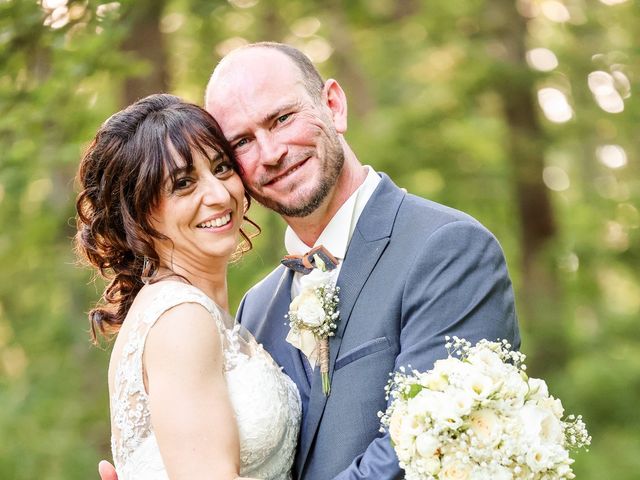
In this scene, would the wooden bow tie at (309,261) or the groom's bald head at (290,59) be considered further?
the groom's bald head at (290,59)

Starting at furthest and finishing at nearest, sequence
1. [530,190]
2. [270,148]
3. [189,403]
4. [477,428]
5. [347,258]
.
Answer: [530,190] < [270,148] < [347,258] < [189,403] < [477,428]

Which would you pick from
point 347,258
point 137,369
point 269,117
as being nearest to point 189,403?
point 137,369

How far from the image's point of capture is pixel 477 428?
2.51 metres

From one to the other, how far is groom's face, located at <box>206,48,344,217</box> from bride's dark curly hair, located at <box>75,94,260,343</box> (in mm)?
116

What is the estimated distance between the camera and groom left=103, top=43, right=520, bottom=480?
3.01 metres

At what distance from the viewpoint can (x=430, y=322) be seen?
2.99 m

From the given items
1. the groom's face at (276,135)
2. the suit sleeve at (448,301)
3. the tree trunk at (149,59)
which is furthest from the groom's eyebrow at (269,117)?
the tree trunk at (149,59)

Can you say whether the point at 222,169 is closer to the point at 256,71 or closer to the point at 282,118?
the point at 282,118

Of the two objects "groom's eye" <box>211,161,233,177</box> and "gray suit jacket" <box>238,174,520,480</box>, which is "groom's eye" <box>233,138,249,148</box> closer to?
"groom's eye" <box>211,161,233,177</box>

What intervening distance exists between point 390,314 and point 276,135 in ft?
2.86

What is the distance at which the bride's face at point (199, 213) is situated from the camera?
3244 millimetres

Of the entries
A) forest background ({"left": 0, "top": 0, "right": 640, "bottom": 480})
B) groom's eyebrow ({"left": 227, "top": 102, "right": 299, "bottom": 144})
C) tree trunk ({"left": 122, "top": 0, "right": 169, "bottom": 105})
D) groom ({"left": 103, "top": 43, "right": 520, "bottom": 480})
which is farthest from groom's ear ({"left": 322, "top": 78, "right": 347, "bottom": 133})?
tree trunk ({"left": 122, "top": 0, "right": 169, "bottom": 105})

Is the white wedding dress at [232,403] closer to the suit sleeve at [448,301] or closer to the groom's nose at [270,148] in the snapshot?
the suit sleeve at [448,301]

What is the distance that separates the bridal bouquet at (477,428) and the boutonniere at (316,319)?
65 centimetres
